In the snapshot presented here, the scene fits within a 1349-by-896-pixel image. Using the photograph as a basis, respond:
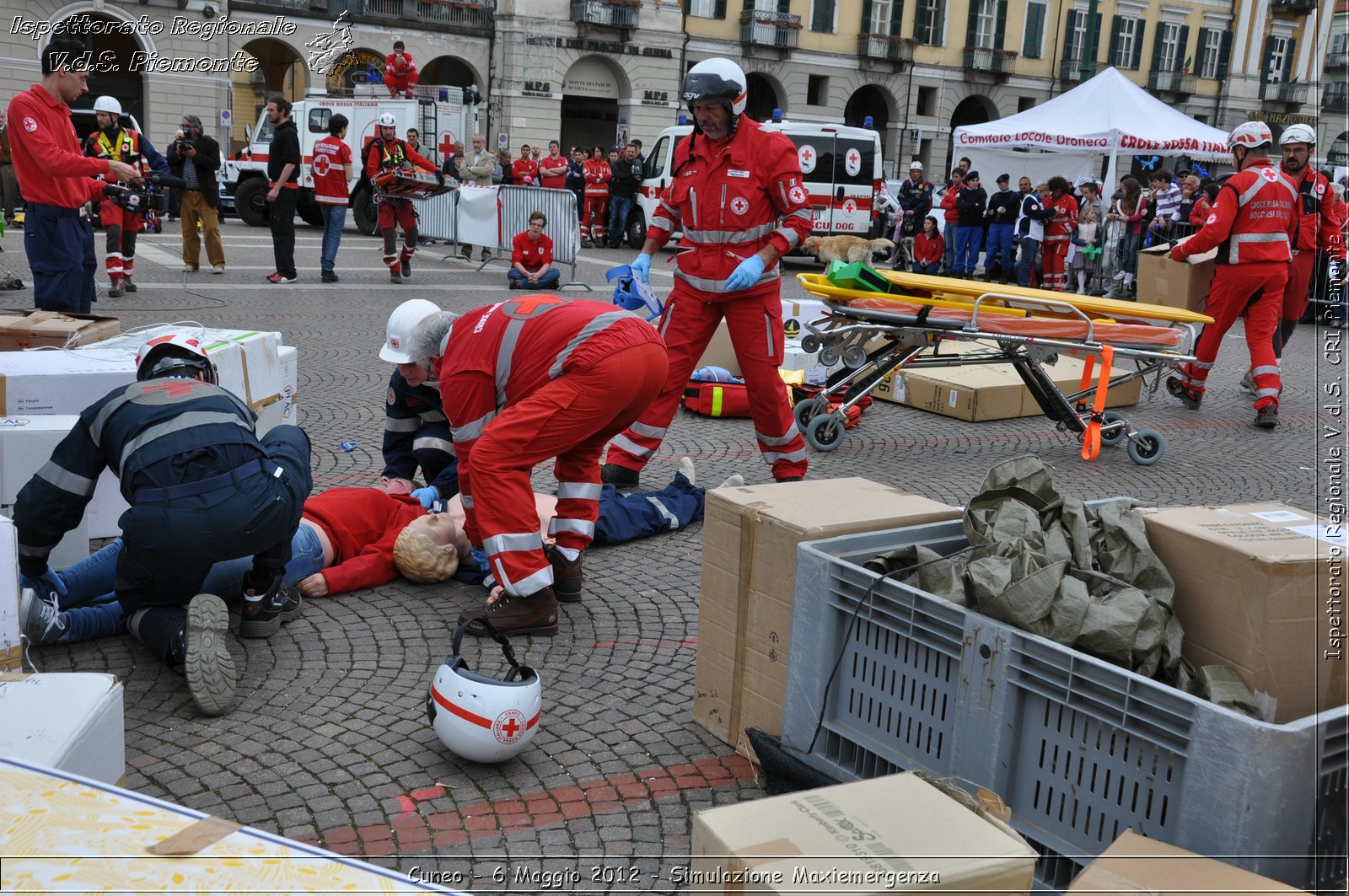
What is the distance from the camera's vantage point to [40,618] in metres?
3.87

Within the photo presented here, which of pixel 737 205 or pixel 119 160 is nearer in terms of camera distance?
Answer: pixel 737 205

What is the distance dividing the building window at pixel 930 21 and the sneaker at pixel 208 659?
153 ft

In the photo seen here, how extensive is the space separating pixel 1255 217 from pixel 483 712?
7.33 metres

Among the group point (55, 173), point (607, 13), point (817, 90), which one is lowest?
point (55, 173)

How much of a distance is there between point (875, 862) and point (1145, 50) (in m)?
54.8

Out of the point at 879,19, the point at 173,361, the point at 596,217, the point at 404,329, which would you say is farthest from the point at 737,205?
the point at 879,19

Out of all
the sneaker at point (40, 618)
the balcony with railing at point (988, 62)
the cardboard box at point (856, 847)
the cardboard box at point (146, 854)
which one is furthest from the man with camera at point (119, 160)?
the balcony with railing at point (988, 62)

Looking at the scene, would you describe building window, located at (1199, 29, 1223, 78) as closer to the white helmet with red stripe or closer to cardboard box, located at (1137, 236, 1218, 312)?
cardboard box, located at (1137, 236, 1218, 312)

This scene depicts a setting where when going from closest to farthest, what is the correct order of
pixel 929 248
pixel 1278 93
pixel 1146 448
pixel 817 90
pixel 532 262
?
pixel 1146 448 < pixel 532 262 < pixel 929 248 < pixel 817 90 < pixel 1278 93

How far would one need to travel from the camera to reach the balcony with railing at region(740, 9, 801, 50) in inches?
1665

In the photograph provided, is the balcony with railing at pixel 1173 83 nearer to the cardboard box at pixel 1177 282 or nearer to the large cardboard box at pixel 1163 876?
the cardboard box at pixel 1177 282

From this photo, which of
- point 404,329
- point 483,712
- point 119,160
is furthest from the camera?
point 119,160

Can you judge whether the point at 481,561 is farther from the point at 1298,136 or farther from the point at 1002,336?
the point at 1298,136

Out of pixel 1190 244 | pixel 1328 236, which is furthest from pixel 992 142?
pixel 1190 244
